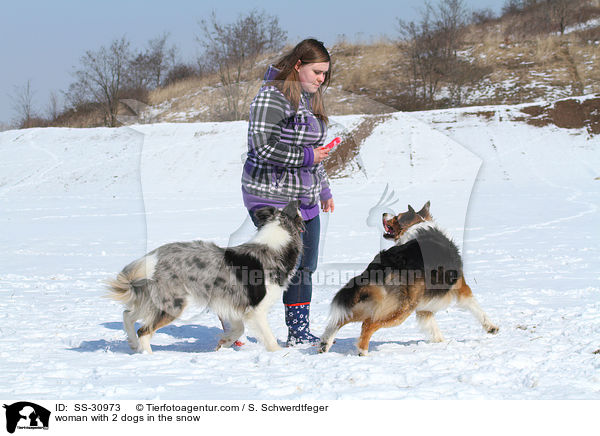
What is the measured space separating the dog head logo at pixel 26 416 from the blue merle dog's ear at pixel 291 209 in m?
2.16

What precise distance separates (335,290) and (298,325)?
104 inches

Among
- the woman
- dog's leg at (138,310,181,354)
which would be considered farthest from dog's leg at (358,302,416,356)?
dog's leg at (138,310,181,354)

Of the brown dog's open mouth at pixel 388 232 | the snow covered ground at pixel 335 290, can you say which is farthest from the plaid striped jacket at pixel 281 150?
the brown dog's open mouth at pixel 388 232

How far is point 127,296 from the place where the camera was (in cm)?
437

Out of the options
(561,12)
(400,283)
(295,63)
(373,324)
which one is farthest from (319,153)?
(561,12)

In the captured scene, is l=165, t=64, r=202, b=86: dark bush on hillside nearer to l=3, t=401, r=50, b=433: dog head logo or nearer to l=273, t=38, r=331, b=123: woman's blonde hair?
l=273, t=38, r=331, b=123: woman's blonde hair

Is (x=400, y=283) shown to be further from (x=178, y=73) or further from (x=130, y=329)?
(x=178, y=73)

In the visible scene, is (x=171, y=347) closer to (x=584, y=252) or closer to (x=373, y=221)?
(x=373, y=221)

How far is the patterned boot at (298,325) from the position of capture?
4719 mm

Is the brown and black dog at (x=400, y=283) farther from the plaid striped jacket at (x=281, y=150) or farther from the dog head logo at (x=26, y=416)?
the dog head logo at (x=26, y=416)

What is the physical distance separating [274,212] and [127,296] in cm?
138

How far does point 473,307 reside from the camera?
15.8 ft

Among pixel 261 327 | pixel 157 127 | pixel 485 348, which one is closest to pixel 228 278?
pixel 261 327

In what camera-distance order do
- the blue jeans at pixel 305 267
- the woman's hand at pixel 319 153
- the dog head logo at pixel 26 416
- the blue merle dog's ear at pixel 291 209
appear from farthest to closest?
1. the blue jeans at pixel 305 267
2. the blue merle dog's ear at pixel 291 209
3. the woman's hand at pixel 319 153
4. the dog head logo at pixel 26 416
